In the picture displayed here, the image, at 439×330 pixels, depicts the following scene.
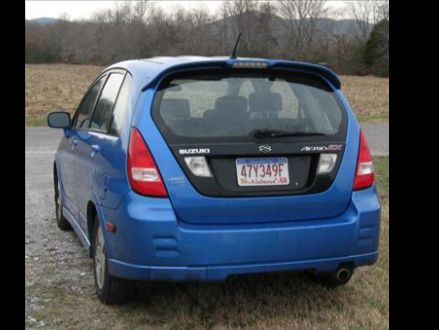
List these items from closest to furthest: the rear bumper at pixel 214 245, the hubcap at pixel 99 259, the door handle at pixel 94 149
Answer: the rear bumper at pixel 214 245 → the hubcap at pixel 99 259 → the door handle at pixel 94 149

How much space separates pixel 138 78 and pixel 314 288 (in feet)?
6.66

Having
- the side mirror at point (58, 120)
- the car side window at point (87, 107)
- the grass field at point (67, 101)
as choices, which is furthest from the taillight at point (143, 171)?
the grass field at point (67, 101)

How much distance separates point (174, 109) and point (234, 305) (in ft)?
4.69

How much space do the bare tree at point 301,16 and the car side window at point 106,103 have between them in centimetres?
7365

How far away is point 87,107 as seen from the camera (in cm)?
545

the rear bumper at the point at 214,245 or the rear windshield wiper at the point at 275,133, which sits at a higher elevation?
the rear windshield wiper at the point at 275,133

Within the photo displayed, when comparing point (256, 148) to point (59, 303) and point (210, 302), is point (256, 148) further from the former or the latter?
point (59, 303)

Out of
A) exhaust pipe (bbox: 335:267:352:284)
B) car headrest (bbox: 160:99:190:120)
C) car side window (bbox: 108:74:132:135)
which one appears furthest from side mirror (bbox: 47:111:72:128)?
exhaust pipe (bbox: 335:267:352:284)

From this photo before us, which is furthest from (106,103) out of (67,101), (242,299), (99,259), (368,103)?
(368,103)

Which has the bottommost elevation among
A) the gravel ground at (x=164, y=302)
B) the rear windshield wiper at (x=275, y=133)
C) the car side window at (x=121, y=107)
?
the gravel ground at (x=164, y=302)

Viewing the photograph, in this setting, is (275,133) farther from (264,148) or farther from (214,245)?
(214,245)

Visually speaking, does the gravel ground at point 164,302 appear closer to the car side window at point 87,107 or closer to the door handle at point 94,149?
the door handle at point 94,149

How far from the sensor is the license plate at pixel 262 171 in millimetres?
3662

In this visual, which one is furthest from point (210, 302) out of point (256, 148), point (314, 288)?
point (256, 148)
